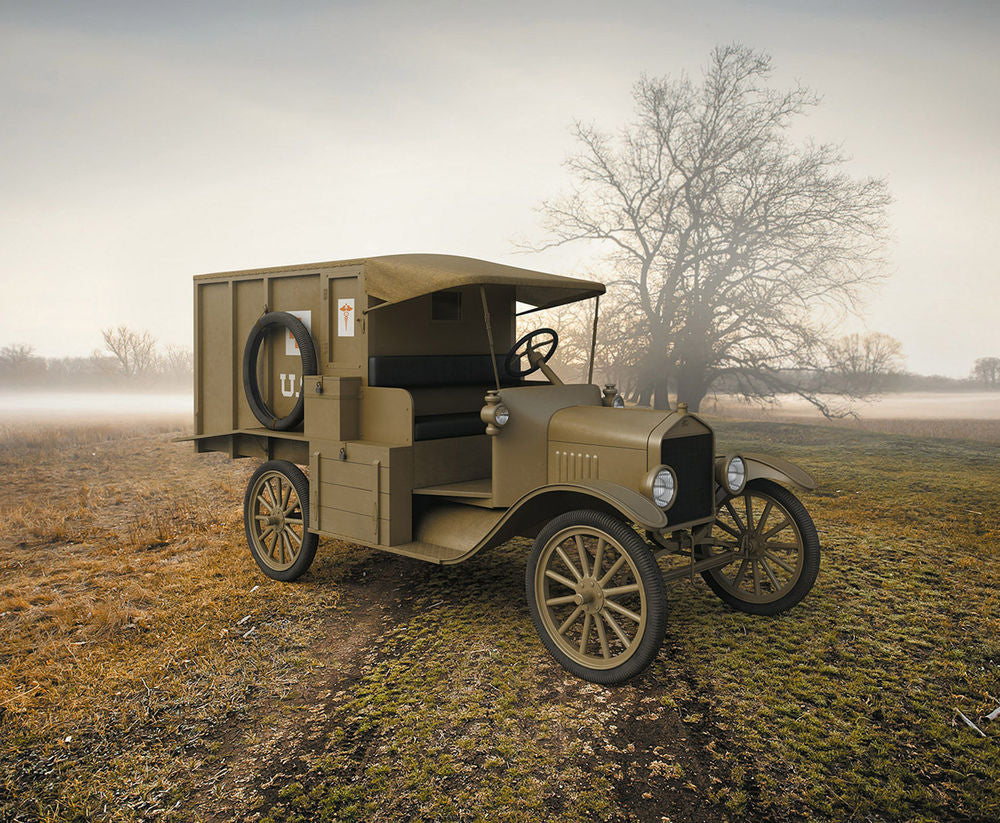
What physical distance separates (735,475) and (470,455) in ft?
7.01

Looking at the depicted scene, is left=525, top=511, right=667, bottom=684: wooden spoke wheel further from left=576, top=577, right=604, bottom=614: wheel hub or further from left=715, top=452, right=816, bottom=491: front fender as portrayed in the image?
left=715, top=452, right=816, bottom=491: front fender

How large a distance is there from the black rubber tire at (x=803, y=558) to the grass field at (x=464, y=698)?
0.38 feet

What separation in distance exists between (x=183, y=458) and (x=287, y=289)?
8.92 meters

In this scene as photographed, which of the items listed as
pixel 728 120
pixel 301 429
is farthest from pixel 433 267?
pixel 728 120

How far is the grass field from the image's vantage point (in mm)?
3346

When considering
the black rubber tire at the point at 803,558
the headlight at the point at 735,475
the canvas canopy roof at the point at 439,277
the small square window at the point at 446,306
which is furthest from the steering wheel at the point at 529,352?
the black rubber tire at the point at 803,558

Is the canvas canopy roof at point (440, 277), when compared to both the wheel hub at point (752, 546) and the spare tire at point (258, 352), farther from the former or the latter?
the wheel hub at point (752, 546)

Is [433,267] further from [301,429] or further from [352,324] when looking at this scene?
[301,429]

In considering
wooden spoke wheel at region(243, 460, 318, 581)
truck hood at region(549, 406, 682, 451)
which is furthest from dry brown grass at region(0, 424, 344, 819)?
truck hood at region(549, 406, 682, 451)

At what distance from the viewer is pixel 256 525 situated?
6.89m

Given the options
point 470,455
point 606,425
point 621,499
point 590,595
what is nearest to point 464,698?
point 590,595

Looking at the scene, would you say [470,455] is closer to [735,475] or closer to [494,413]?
[494,413]

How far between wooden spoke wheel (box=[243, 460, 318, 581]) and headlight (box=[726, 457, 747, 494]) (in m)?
3.52

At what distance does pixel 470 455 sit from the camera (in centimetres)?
609
